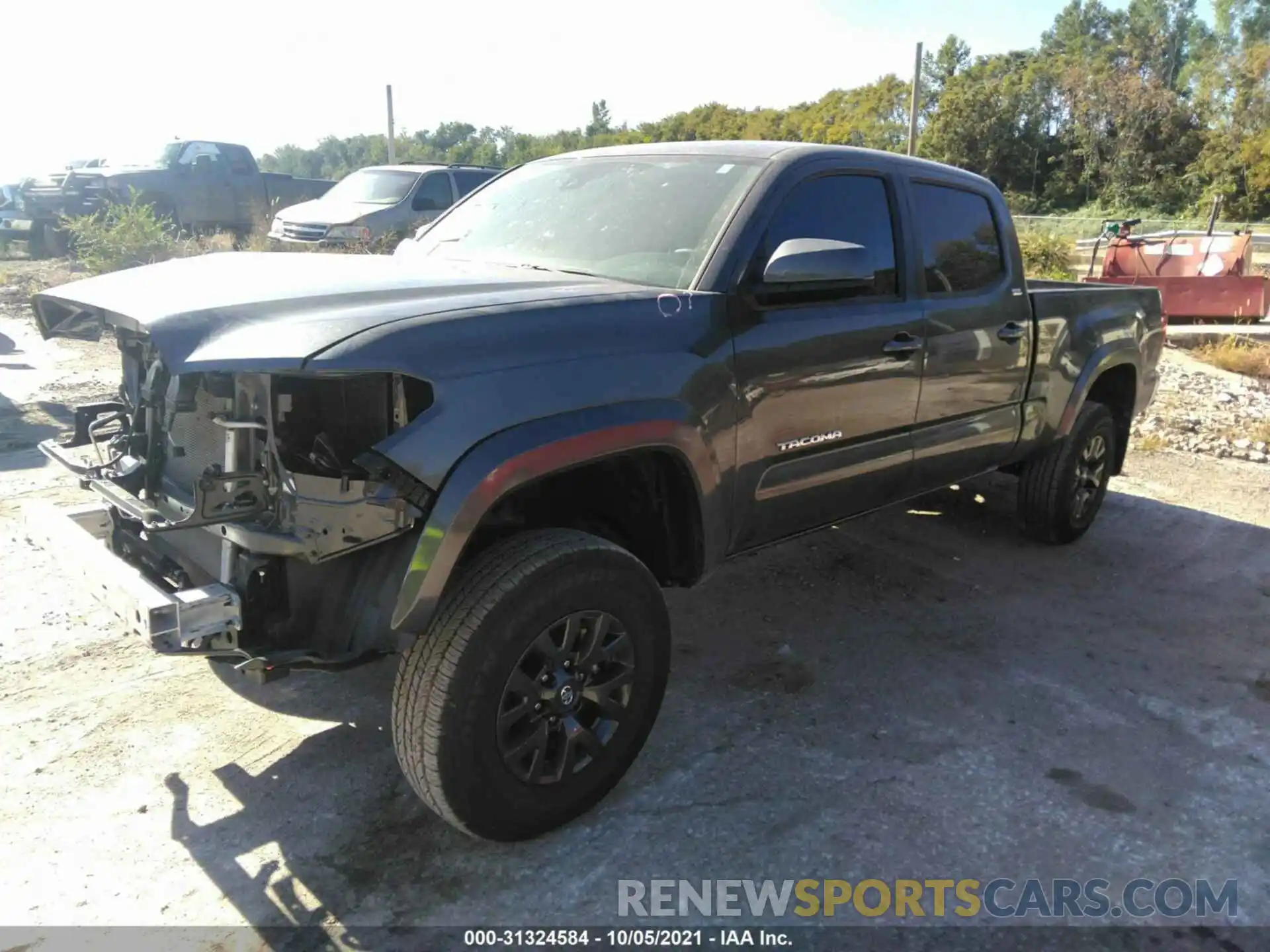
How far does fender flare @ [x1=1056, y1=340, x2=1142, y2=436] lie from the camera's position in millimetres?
5004

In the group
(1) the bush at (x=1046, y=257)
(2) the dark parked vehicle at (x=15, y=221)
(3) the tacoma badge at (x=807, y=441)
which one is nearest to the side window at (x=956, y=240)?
(3) the tacoma badge at (x=807, y=441)

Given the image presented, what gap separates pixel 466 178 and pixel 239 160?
17.5 feet

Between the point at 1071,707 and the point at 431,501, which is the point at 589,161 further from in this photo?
the point at 1071,707

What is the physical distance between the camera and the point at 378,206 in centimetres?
1275

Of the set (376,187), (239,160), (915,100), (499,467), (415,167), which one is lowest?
(499,467)

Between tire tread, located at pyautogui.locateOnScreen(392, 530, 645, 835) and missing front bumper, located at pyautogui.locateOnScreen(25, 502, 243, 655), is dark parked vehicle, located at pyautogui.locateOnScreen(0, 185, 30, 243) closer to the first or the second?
missing front bumper, located at pyautogui.locateOnScreen(25, 502, 243, 655)

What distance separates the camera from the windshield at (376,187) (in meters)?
12.9

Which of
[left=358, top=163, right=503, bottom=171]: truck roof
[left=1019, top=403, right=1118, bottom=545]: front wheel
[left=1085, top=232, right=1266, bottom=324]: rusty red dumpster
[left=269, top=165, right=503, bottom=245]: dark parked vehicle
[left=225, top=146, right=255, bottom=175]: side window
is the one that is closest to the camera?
[left=1019, top=403, right=1118, bottom=545]: front wheel

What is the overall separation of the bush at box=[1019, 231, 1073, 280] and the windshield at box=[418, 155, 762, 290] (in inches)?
557

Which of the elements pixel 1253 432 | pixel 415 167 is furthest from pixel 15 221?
pixel 1253 432

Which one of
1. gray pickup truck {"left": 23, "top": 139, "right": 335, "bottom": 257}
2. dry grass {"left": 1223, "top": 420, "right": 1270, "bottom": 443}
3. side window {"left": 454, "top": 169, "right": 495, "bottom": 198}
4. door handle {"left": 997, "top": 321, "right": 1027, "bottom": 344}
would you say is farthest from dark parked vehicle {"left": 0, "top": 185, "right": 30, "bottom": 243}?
dry grass {"left": 1223, "top": 420, "right": 1270, "bottom": 443}

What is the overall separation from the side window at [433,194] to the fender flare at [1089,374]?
376 inches

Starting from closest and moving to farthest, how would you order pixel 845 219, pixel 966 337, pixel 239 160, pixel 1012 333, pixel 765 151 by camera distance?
pixel 765 151 < pixel 845 219 < pixel 966 337 < pixel 1012 333 < pixel 239 160

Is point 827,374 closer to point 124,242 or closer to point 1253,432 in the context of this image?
point 1253,432
